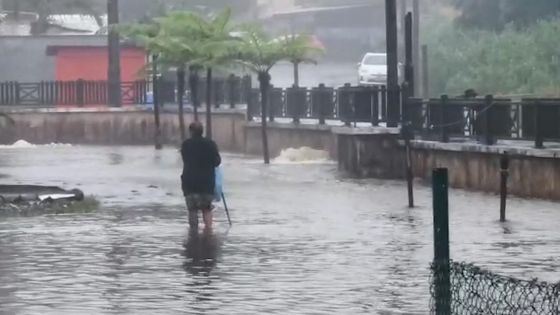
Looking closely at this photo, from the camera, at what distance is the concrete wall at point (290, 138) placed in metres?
43.3

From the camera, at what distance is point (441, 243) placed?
35.6 ft

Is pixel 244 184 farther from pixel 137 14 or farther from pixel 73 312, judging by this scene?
pixel 137 14

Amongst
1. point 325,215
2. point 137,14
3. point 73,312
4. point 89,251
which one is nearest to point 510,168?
point 325,215

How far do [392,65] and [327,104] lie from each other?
283 inches

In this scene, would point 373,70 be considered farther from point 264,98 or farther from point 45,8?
point 264,98

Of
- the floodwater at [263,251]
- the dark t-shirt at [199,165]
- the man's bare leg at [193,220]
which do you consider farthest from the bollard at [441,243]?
the man's bare leg at [193,220]

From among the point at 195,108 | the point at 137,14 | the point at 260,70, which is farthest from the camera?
the point at 137,14

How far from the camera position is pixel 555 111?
Answer: 3044 centimetres

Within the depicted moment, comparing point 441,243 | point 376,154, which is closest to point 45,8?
point 376,154

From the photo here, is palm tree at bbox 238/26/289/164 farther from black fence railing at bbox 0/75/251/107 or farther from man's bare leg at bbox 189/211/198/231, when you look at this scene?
man's bare leg at bbox 189/211/198/231

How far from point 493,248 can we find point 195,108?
28.2 m

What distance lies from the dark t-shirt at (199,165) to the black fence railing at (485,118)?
9080 mm

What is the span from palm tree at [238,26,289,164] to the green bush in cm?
1222

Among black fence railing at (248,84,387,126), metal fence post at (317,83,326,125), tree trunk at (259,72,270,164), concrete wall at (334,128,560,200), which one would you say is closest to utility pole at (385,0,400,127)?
black fence railing at (248,84,387,126)
